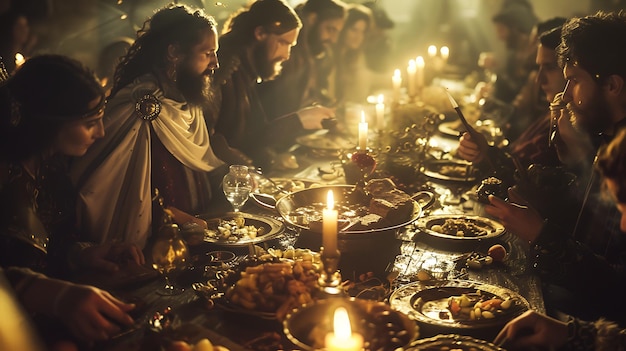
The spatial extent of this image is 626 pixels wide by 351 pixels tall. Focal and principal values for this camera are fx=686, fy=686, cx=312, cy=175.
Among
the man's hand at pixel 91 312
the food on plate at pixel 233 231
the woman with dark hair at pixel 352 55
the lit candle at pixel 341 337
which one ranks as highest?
the woman with dark hair at pixel 352 55

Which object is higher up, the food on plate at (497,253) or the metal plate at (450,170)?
the metal plate at (450,170)

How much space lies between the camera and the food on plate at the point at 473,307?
9.54 feet

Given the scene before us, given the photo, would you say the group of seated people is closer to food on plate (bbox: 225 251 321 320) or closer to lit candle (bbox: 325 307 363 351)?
Answer: food on plate (bbox: 225 251 321 320)

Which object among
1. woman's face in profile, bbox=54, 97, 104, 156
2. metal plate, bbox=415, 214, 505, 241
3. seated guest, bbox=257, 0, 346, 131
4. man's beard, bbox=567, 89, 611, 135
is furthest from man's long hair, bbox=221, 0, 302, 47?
man's beard, bbox=567, 89, 611, 135

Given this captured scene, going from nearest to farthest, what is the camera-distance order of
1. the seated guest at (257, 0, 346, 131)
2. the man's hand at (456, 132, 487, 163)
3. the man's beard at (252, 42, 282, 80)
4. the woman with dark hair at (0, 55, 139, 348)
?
the woman with dark hair at (0, 55, 139, 348) → the man's hand at (456, 132, 487, 163) → the man's beard at (252, 42, 282, 80) → the seated guest at (257, 0, 346, 131)

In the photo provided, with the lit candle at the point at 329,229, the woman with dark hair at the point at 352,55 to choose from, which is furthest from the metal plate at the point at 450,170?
the woman with dark hair at the point at 352,55

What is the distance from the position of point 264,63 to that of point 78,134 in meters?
2.82

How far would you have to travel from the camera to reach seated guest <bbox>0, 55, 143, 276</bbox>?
3123 mm

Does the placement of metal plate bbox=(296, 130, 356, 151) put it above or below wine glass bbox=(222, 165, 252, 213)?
above

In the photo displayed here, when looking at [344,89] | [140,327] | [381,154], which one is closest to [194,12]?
[381,154]

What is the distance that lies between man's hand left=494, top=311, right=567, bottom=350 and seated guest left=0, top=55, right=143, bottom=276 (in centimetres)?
174

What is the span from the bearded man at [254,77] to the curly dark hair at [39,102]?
7.55 ft

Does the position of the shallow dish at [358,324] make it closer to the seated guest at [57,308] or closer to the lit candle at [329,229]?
the lit candle at [329,229]

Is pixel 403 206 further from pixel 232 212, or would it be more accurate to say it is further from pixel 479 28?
pixel 479 28
